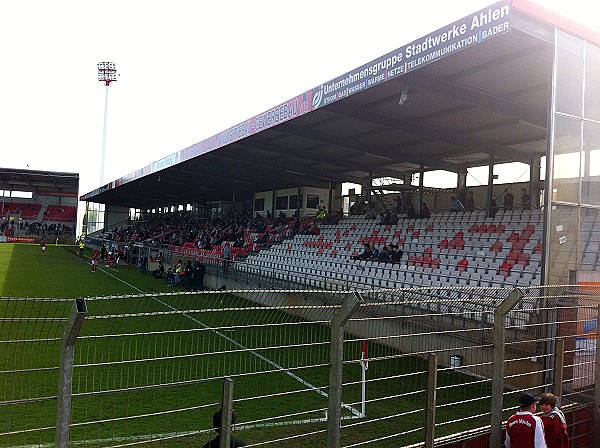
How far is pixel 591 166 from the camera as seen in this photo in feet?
27.3

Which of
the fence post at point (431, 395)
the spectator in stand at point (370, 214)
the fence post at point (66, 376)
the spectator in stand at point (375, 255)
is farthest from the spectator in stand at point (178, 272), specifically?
the fence post at point (66, 376)

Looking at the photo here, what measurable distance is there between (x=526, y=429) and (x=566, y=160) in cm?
509

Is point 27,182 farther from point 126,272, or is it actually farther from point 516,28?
point 516,28

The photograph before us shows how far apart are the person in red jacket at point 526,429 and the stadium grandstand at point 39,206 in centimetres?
6303

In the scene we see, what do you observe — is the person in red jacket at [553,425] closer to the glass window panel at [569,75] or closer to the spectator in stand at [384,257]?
the glass window panel at [569,75]

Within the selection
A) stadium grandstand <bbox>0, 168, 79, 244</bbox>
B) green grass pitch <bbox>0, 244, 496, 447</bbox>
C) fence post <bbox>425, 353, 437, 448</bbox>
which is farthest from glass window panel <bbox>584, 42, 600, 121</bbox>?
stadium grandstand <bbox>0, 168, 79, 244</bbox>

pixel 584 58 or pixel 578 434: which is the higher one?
pixel 584 58

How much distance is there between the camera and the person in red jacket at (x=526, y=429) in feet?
14.5

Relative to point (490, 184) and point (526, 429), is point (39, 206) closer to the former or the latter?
point (490, 184)

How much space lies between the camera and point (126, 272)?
2805 centimetres

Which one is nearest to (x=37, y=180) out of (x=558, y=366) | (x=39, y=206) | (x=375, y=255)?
(x=39, y=206)

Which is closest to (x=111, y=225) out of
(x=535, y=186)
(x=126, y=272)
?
(x=126, y=272)

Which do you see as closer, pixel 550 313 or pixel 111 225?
pixel 550 313

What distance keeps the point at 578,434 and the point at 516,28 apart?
222 inches
